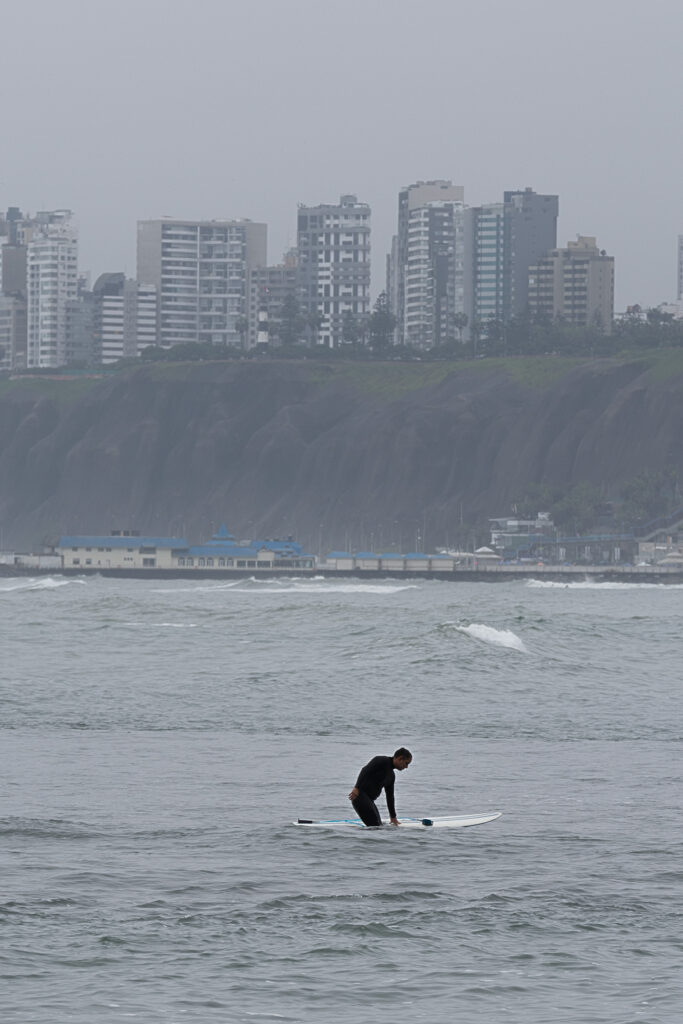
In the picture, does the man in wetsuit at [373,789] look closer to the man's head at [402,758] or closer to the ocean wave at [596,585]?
the man's head at [402,758]

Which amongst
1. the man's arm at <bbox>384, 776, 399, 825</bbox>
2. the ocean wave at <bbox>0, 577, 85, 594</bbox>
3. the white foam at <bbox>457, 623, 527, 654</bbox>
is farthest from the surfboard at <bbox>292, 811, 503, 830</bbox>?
the ocean wave at <bbox>0, 577, 85, 594</bbox>

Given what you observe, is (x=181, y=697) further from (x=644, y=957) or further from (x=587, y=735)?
(x=644, y=957)

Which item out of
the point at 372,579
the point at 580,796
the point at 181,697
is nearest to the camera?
the point at 580,796

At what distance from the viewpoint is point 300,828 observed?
22.6 m

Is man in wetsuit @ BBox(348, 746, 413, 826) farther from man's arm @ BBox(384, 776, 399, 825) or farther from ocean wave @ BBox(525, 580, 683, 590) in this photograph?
ocean wave @ BBox(525, 580, 683, 590)

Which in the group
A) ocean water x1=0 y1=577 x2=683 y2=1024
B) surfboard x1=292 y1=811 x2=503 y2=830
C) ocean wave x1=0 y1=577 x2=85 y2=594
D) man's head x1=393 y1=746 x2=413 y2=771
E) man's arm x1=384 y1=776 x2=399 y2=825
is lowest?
ocean wave x1=0 y1=577 x2=85 y2=594

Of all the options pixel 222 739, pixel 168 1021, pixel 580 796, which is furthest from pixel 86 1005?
pixel 222 739

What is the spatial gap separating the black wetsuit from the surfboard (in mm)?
186

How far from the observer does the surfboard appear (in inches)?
888

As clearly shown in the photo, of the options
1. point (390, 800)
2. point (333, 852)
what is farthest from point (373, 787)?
point (333, 852)

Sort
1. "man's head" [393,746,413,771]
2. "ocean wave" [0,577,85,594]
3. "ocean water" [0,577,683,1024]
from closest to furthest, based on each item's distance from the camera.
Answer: "ocean water" [0,577,683,1024] < "man's head" [393,746,413,771] < "ocean wave" [0,577,85,594]

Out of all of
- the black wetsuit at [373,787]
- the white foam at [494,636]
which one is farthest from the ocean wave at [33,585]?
the black wetsuit at [373,787]

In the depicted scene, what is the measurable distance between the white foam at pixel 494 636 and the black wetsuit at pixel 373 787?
3256cm

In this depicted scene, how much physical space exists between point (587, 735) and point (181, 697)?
1178 centimetres
